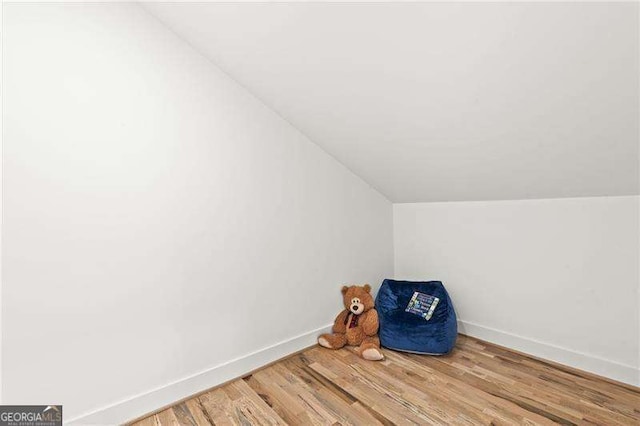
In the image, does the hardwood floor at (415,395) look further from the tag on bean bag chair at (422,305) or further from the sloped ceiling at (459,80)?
the sloped ceiling at (459,80)

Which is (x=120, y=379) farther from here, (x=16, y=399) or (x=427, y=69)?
(x=427, y=69)

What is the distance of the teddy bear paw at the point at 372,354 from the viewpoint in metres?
2.03

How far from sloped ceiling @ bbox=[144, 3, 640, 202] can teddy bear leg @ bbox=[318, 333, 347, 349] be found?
1.42 metres

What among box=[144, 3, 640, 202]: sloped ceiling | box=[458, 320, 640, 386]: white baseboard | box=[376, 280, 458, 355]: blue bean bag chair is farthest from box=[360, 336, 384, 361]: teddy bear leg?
box=[144, 3, 640, 202]: sloped ceiling

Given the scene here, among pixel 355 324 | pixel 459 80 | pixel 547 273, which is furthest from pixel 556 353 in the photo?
pixel 459 80

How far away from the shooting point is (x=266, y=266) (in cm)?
202

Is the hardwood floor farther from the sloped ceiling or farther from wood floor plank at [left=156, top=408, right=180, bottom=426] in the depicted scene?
the sloped ceiling

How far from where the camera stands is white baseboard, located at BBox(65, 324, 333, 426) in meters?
1.43

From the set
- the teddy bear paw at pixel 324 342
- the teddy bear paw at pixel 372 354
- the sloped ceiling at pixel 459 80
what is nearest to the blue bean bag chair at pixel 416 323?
the teddy bear paw at pixel 372 354

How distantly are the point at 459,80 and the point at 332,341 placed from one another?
1882 mm

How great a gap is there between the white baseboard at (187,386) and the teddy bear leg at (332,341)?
106 millimetres

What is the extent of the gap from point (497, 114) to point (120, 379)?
2308 millimetres

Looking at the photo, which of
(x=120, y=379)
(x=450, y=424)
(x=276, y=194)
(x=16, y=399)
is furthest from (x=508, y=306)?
(x=16, y=399)
